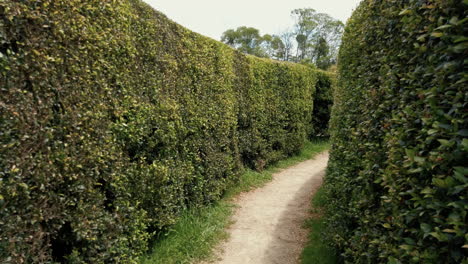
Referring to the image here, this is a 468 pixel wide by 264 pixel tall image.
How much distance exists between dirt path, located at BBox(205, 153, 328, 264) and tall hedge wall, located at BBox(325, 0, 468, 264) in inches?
66.0

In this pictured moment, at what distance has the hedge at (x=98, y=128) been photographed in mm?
2607

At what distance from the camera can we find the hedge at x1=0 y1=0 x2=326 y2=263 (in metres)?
2.61

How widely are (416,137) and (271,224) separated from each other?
4760mm

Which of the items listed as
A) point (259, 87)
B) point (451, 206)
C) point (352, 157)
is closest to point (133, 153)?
point (352, 157)

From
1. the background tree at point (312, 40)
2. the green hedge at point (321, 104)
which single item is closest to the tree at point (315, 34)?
the background tree at point (312, 40)

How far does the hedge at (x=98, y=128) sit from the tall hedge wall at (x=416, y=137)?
2.94 m

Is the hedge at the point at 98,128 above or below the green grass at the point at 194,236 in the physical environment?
above

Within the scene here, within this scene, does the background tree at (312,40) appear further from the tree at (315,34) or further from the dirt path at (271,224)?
the dirt path at (271,224)

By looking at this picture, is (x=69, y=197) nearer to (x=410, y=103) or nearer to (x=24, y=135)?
(x=24, y=135)

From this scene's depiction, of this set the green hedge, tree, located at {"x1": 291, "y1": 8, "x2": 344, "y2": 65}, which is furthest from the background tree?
the green hedge

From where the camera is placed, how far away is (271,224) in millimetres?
6406

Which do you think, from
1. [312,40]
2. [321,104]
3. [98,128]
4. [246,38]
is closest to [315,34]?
[312,40]

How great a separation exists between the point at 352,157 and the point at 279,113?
298 inches

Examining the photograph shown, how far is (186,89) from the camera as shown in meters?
5.96
